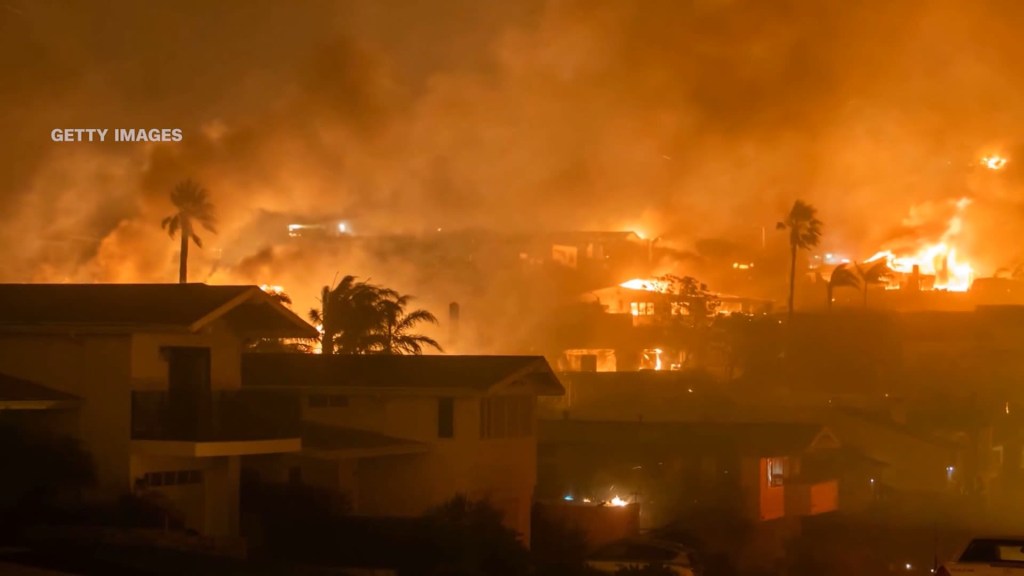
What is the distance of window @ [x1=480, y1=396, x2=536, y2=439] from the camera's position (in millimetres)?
27219

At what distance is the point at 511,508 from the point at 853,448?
66.7 feet

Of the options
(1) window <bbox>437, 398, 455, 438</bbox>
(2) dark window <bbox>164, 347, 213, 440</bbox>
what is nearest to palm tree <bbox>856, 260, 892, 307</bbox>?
(1) window <bbox>437, 398, 455, 438</bbox>

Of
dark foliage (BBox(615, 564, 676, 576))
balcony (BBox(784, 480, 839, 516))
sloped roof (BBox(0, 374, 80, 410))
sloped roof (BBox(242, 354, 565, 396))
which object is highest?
Result: sloped roof (BBox(242, 354, 565, 396))

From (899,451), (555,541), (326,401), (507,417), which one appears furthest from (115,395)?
(899,451)

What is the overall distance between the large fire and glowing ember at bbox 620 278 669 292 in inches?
669

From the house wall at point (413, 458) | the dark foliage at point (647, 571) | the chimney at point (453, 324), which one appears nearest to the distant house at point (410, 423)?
the house wall at point (413, 458)

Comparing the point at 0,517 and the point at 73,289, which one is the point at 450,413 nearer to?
the point at 73,289

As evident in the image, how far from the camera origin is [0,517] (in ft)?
61.3

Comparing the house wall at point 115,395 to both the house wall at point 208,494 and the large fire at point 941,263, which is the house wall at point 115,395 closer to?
the house wall at point 208,494

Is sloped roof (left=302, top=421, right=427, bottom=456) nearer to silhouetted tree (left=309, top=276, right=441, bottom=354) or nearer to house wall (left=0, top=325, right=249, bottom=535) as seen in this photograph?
house wall (left=0, top=325, right=249, bottom=535)

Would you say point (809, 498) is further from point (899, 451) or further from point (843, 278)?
point (843, 278)

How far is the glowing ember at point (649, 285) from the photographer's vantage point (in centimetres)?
8694

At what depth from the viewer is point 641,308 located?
86125mm

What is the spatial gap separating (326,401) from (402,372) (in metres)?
1.45
